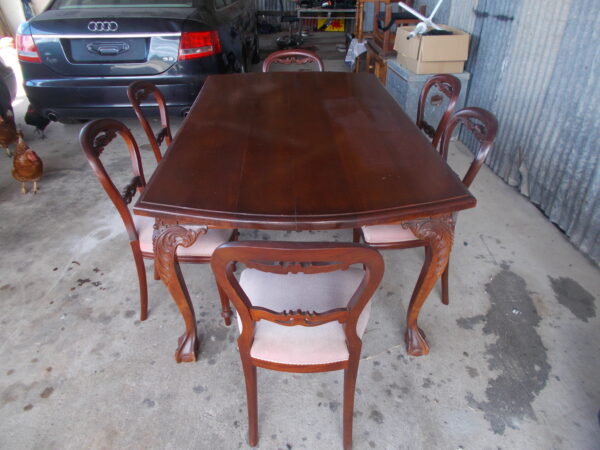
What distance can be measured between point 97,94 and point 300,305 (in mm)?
2492

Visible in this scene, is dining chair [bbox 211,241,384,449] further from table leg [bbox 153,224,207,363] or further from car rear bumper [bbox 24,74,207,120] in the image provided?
car rear bumper [bbox 24,74,207,120]

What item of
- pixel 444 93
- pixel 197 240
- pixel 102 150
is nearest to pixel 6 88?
pixel 102 150

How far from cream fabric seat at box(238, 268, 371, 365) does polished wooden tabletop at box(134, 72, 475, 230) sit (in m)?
0.26

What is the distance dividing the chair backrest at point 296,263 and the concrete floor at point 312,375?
607 mm

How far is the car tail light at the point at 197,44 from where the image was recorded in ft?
8.82

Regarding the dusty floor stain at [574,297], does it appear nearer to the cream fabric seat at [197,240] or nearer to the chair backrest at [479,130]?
the chair backrest at [479,130]

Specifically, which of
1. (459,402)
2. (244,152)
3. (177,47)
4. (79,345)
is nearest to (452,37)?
(177,47)

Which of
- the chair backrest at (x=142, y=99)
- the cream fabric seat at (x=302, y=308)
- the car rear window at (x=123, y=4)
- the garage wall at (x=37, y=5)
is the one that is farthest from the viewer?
the garage wall at (x=37, y=5)

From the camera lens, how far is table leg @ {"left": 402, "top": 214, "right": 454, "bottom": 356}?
125cm

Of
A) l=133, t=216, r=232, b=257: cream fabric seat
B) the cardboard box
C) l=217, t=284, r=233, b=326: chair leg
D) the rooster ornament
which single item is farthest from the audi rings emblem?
the cardboard box

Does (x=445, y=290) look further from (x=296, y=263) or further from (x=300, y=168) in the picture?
(x=296, y=263)

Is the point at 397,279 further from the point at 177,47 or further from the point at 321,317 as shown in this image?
the point at 177,47

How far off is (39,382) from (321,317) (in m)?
1.27

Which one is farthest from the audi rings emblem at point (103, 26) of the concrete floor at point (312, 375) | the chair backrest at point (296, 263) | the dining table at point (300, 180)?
the chair backrest at point (296, 263)
